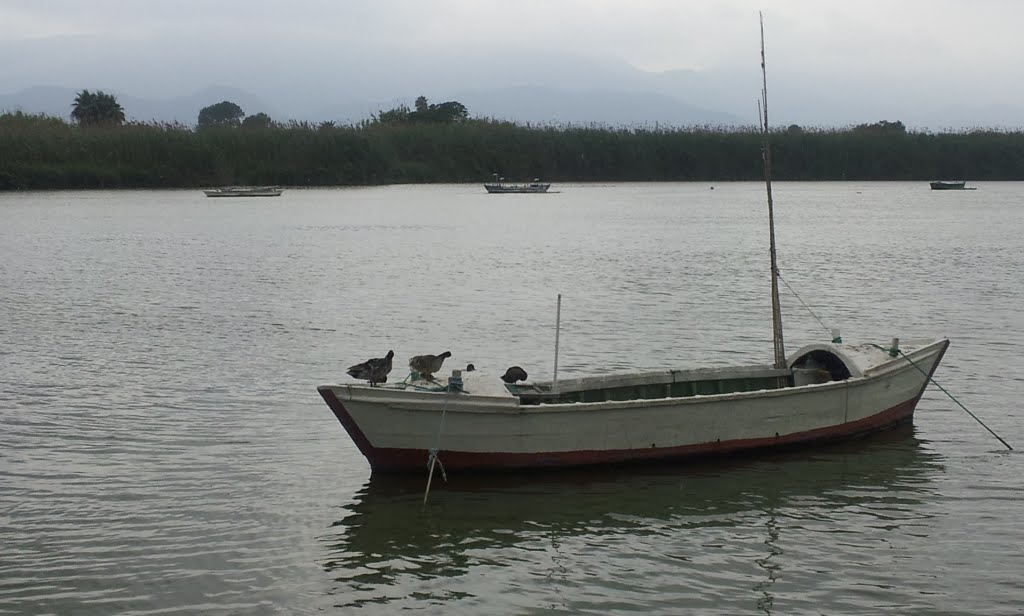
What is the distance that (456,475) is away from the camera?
420 inches

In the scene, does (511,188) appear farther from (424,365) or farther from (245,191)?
(424,365)

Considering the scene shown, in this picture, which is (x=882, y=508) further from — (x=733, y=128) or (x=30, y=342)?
(x=733, y=128)

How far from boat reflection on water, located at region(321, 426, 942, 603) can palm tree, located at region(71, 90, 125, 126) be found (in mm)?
61879

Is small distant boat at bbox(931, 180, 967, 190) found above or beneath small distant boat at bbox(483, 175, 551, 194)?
beneath

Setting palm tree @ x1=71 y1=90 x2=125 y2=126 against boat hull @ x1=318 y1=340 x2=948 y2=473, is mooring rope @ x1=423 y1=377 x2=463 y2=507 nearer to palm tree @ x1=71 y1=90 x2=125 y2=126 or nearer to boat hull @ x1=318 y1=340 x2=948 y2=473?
boat hull @ x1=318 y1=340 x2=948 y2=473

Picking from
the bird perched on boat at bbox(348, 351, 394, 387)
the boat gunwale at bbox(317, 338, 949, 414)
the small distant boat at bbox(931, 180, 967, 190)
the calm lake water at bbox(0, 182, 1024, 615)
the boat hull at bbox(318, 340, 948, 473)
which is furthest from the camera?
the small distant boat at bbox(931, 180, 967, 190)

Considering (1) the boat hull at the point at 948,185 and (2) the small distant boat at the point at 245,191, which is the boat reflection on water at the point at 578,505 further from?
(1) the boat hull at the point at 948,185

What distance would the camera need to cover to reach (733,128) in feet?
239

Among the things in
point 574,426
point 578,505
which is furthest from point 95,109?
point 578,505

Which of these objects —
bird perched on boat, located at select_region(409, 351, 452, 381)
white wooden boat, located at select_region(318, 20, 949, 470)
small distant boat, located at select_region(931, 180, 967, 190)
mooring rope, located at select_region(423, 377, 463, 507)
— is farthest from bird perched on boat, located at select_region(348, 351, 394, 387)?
small distant boat, located at select_region(931, 180, 967, 190)

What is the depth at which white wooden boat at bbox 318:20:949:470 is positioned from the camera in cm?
1034

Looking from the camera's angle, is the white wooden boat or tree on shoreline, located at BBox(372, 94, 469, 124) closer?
the white wooden boat

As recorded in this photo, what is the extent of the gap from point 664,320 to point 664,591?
12671mm

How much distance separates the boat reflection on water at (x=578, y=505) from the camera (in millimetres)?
9102
